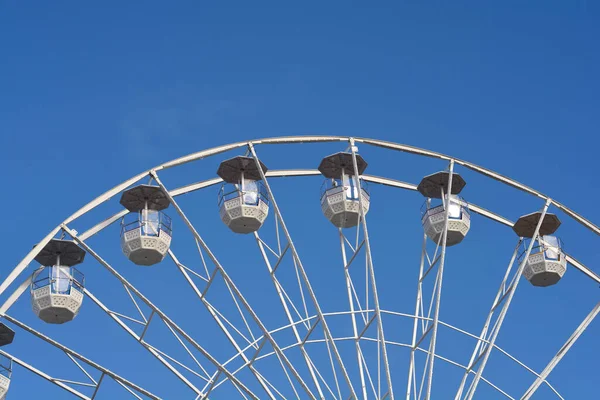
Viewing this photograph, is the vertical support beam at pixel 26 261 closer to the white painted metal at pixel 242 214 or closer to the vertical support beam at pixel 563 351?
the white painted metal at pixel 242 214

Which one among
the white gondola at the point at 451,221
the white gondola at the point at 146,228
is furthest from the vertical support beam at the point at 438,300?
the white gondola at the point at 146,228

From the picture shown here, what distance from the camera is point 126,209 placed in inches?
1171

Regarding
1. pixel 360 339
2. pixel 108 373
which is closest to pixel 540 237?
pixel 360 339

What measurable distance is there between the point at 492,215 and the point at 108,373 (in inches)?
456

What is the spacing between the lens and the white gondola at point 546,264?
104 ft

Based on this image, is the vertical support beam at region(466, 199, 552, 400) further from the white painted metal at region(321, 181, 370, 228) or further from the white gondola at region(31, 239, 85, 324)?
the white gondola at region(31, 239, 85, 324)

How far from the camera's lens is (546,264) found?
3152 centimetres

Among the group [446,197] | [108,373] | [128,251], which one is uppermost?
[446,197]

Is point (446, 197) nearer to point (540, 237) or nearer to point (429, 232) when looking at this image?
point (429, 232)

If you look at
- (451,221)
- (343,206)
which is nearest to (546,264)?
(451,221)

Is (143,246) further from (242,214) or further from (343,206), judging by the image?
(343,206)

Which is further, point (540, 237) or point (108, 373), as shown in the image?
point (540, 237)

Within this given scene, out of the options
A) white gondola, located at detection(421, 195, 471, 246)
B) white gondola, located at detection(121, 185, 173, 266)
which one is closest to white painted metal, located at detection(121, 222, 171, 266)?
white gondola, located at detection(121, 185, 173, 266)

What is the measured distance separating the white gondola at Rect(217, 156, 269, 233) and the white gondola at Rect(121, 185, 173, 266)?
152cm
